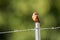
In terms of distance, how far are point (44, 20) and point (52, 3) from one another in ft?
1.41

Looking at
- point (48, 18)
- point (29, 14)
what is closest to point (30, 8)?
point (29, 14)

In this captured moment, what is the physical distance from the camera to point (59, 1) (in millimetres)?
4477

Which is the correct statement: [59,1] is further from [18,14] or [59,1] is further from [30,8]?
[18,14]

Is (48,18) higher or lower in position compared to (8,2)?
lower

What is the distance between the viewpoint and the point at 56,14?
178 inches

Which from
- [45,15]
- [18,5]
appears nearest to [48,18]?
[45,15]

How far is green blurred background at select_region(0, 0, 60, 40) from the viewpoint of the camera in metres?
4.37

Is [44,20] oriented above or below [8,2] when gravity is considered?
below

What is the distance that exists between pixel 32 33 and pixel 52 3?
795mm

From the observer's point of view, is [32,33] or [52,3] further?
[52,3]

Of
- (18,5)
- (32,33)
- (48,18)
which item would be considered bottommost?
(32,33)

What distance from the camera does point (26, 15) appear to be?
14.6ft

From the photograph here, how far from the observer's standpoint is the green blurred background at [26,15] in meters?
4.37

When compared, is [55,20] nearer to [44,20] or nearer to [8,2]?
[44,20]
